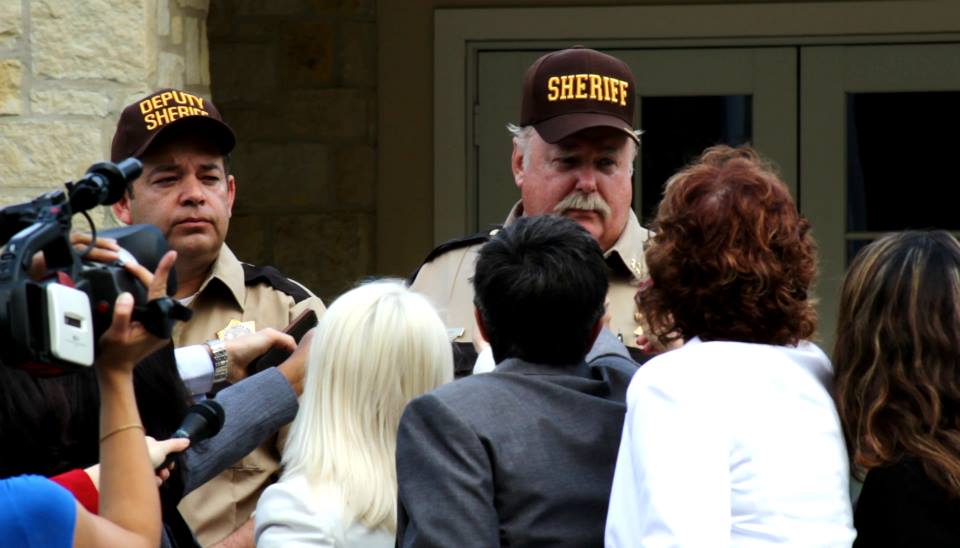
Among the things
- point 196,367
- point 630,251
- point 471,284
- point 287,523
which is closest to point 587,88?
point 630,251

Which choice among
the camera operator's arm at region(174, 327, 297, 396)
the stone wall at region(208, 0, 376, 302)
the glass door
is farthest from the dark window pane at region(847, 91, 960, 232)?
the camera operator's arm at region(174, 327, 297, 396)

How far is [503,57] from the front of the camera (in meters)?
6.51

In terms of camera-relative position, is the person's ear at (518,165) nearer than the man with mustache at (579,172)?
No

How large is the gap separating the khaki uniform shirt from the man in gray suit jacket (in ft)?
3.34

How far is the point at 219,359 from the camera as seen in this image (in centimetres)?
339

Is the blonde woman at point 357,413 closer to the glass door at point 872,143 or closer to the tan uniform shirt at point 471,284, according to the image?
the tan uniform shirt at point 471,284

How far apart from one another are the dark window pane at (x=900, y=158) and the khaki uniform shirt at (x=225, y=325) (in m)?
3.12

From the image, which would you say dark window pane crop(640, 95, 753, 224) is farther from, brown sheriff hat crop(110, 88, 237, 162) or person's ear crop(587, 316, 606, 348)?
person's ear crop(587, 316, 606, 348)

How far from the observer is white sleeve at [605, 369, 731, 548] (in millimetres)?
2434

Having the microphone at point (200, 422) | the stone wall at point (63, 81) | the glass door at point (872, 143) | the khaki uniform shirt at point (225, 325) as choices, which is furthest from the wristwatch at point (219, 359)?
the glass door at point (872, 143)

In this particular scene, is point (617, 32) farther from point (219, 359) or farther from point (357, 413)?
point (357, 413)

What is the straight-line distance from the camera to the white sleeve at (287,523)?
2.91 meters

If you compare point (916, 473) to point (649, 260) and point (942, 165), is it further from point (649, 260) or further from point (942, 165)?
point (942, 165)

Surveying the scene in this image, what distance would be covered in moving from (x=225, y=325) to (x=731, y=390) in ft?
5.39
